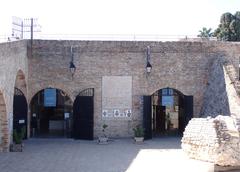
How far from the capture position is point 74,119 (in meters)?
23.6

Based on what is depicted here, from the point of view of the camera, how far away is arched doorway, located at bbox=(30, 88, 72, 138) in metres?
24.5

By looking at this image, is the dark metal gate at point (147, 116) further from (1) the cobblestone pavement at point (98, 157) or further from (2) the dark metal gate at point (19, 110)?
(2) the dark metal gate at point (19, 110)

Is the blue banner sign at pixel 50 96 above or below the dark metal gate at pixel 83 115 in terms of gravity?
above

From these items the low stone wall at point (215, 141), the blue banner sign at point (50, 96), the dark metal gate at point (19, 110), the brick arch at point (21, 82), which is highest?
the brick arch at point (21, 82)

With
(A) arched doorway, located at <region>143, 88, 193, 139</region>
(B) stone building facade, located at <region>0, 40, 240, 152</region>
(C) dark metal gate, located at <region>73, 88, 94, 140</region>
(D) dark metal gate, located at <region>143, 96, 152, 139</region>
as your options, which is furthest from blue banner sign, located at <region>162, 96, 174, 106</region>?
(C) dark metal gate, located at <region>73, 88, 94, 140</region>

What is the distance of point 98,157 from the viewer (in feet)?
59.2

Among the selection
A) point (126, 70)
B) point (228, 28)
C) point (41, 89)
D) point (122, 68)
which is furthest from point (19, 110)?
point (228, 28)

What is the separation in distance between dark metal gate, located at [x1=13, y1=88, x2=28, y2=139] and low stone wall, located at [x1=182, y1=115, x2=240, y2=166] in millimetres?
9123

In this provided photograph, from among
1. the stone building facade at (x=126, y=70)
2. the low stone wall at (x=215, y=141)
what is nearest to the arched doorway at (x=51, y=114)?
the stone building facade at (x=126, y=70)

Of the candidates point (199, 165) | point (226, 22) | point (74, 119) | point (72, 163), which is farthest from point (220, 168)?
point (226, 22)

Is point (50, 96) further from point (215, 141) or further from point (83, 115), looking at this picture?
point (215, 141)

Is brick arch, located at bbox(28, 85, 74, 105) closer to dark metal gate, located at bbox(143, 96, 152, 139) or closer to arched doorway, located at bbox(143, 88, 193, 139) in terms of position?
dark metal gate, located at bbox(143, 96, 152, 139)

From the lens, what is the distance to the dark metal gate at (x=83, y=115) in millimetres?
23500

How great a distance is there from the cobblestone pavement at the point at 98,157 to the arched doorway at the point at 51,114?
1803mm
